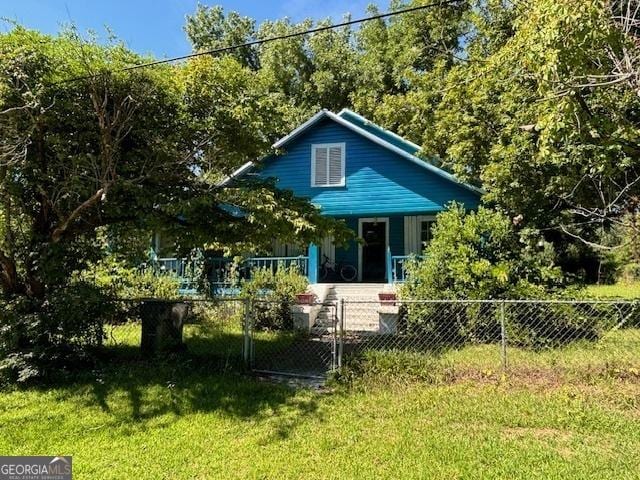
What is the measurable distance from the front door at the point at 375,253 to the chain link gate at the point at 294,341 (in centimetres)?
406

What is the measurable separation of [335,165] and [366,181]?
1208mm

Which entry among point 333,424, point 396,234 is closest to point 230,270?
point 396,234

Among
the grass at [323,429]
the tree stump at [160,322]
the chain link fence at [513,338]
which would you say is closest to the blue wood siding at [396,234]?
the chain link fence at [513,338]

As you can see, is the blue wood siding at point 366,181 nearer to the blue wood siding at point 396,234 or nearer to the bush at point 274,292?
the blue wood siding at point 396,234

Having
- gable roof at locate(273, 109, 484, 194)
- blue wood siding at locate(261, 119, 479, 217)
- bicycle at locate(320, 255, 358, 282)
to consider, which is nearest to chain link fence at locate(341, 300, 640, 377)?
blue wood siding at locate(261, 119, 479, 217)

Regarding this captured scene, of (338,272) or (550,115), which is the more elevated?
(550,115)

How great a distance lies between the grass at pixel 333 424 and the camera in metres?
4.14

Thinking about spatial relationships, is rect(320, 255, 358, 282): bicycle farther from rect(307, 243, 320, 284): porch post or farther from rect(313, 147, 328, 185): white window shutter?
rect(313, 147, 328, 185): white window shutter

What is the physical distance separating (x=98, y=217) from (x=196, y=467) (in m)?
4.77

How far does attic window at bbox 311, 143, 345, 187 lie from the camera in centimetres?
1459

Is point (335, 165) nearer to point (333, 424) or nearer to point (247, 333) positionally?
point (247, 333)

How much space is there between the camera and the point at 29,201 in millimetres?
7223

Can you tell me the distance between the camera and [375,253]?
16.0m

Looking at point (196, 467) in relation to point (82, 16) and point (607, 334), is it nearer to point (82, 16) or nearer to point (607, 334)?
point (82, 16)
